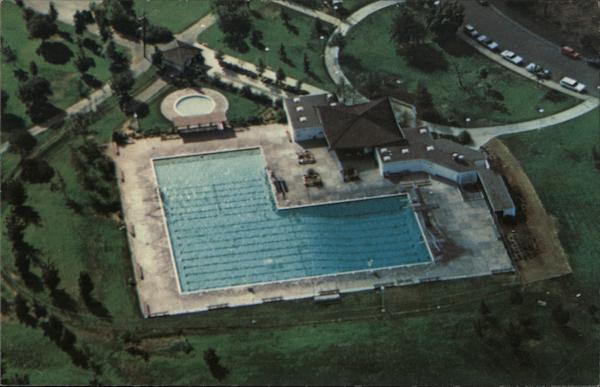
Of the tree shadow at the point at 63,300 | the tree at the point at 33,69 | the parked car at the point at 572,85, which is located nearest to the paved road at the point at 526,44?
the parked car at the point at 572,85

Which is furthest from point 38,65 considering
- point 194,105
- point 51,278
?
point 51,278

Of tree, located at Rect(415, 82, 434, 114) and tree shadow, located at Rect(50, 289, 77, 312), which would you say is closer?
tree shadow, located at Rect(50, 289, 77, 312)

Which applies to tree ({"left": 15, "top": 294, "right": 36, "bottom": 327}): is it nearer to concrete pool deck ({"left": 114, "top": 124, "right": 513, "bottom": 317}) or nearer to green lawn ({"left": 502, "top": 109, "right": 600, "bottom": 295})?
concrete pool deck ({"left": 114, "top": 124, "right": 513, "bottom": 317})

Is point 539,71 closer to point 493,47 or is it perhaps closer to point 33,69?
point 493,47

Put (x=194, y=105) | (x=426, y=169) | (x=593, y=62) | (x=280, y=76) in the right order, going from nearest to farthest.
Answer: (x=426, y=169) → (x=194, y=105) → (x=280, y=76) → (x=593, y=62)

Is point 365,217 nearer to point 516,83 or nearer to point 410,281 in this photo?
point 410,281

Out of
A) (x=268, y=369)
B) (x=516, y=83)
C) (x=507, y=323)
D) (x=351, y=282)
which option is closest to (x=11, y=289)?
(x=268, y=369)

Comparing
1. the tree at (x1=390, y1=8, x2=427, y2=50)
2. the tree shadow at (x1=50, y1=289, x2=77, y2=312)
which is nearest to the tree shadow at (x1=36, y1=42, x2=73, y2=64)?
the tree shadow at (x1=50, y1=289, x2=77, y2=312)
